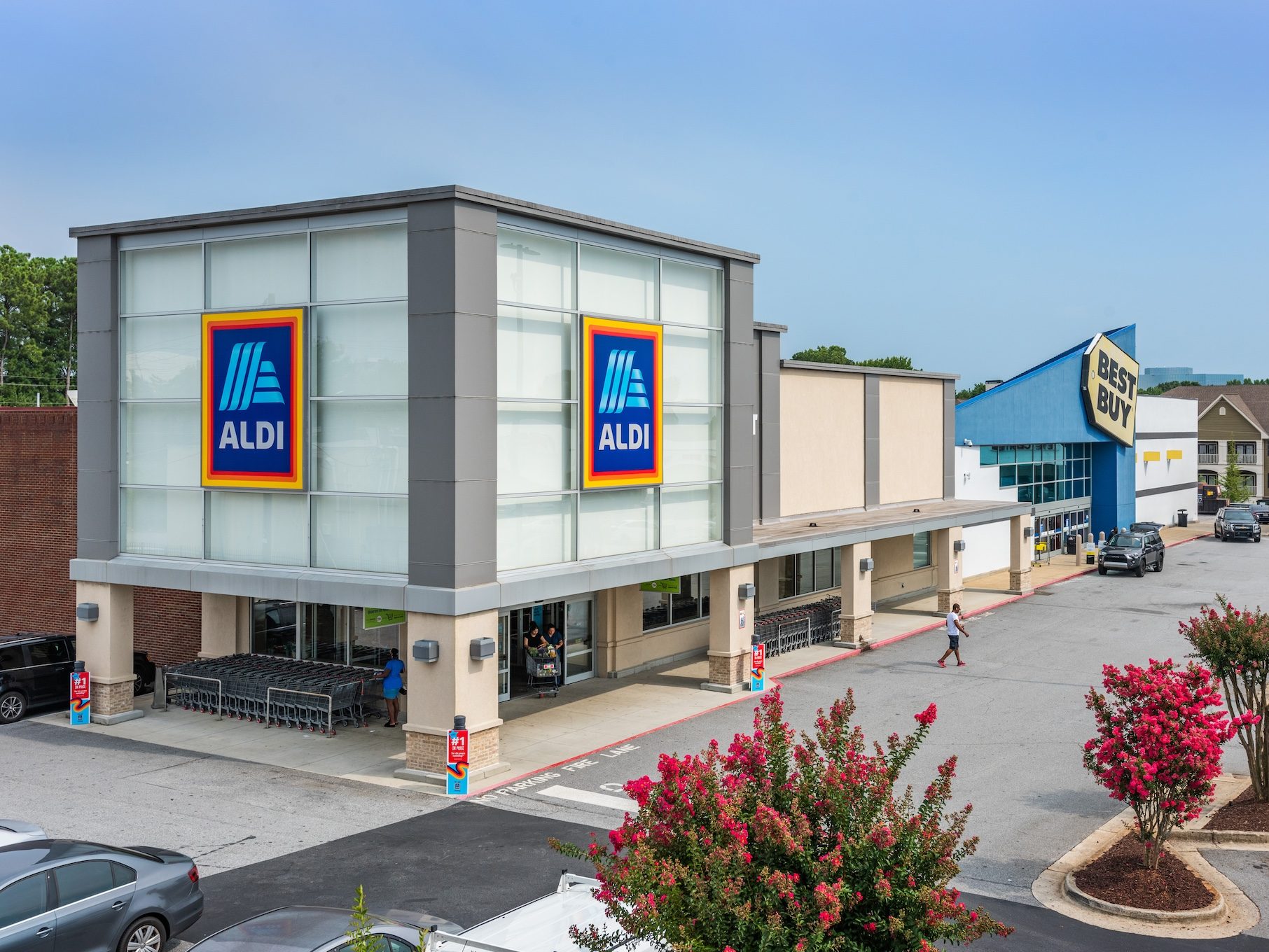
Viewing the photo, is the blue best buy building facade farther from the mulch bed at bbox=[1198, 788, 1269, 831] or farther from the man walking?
the mulch bed at bbox=[1198, 788, 1269, 831]

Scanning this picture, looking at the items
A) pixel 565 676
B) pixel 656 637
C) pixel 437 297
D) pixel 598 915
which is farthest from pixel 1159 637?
pixel 598 915

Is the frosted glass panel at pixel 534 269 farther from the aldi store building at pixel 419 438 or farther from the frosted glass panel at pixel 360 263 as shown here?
the frosted glass panel at pixel 360 263

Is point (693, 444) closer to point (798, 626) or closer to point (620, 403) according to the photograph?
point (620, 403)

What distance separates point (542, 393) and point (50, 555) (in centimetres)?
1564

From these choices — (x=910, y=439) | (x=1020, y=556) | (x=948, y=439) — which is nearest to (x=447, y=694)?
(x=910, y=439)

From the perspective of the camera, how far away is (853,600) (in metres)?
30.7

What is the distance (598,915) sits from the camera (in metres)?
9.96

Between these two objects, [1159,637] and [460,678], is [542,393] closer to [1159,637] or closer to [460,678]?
[460,678]

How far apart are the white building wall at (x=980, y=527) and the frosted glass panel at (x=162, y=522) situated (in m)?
29.0

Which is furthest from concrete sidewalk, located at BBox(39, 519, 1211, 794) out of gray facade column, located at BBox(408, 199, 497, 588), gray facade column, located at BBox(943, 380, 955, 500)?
gray facade column, located at BBox(943, 380, 955, 500)

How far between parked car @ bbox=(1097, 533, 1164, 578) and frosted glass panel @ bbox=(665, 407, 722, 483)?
85.9ft

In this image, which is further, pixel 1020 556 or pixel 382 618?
pixel 1020 556

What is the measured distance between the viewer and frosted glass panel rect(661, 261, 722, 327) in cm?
2361

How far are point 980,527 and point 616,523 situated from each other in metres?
25.4
